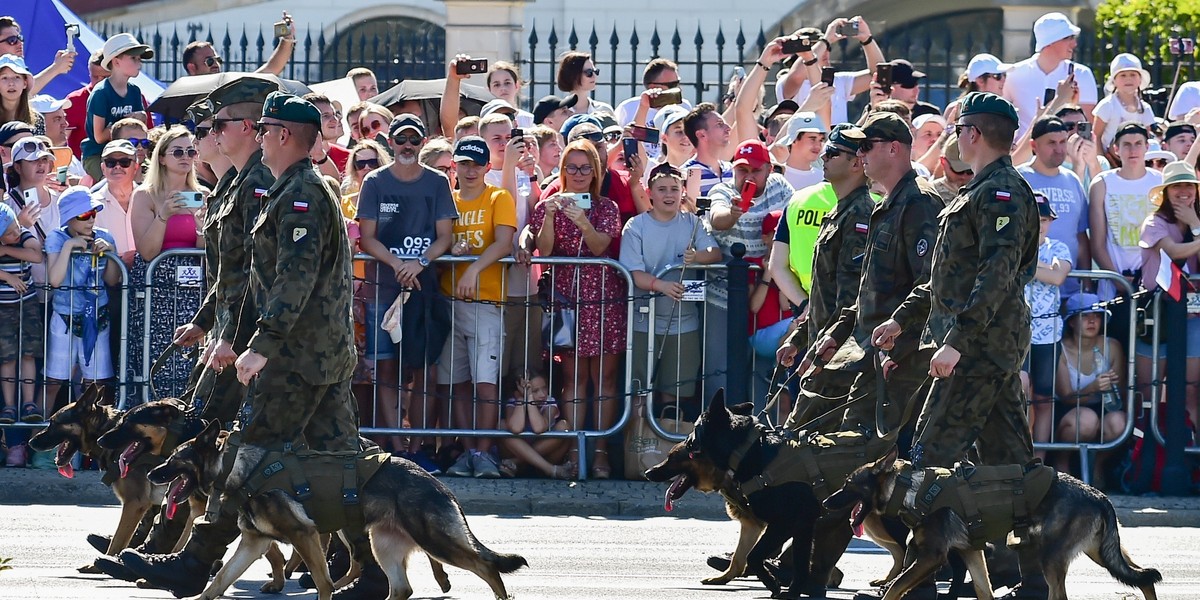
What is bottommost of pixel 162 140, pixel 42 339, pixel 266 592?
pixel 266 592

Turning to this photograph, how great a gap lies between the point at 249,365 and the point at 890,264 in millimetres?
2947

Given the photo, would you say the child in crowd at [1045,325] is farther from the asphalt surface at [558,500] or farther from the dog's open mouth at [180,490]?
the dog's open mouth at [180,490]

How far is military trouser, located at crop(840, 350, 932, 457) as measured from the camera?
8750 mm

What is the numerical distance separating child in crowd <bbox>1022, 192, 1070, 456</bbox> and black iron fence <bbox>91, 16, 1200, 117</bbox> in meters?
6.61

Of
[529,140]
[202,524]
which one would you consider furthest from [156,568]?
[529,140]

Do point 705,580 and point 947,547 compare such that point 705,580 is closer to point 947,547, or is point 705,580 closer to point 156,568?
point 947,547

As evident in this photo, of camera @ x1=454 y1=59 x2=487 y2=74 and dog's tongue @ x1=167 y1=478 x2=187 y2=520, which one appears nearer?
dog's tongue @ x1=167 y1=478 x2=187 y2=520

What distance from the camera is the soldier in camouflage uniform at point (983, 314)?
8.01 meters

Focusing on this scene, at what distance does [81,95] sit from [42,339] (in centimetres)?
387

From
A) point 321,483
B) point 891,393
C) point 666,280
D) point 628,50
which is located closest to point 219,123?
point 321,483

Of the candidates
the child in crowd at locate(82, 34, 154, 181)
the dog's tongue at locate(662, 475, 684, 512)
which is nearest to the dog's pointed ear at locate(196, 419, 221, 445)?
the dog's tongue at locate(662, 475, 684, 512)

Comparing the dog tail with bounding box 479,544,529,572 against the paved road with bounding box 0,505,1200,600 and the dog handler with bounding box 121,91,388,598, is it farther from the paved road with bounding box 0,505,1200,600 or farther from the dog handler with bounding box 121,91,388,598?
the paved road with bounding box 0,505,1200,600

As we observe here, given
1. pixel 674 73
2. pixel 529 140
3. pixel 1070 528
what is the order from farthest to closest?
pixel 674 73, pixel 529 140, pixel 1070 528

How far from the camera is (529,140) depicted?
13109 mm
